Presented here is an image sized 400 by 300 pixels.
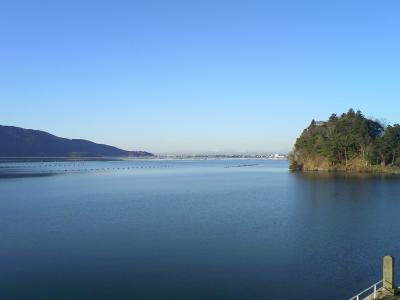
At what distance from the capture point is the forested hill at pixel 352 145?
259 feet

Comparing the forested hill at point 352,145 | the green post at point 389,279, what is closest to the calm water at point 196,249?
the green post at point 389,279

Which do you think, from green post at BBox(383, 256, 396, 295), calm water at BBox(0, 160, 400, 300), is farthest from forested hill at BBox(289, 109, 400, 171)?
green post at BBox(383, 256, 396, 295)

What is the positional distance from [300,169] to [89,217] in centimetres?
7043

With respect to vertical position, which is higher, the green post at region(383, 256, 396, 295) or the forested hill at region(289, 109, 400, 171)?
the forested hill at region(289, 109, 400, 171)

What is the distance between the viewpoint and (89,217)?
31.2m

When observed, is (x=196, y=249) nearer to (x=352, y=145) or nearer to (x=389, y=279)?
(x=389, y=279)

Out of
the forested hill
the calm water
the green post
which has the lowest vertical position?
the calm water

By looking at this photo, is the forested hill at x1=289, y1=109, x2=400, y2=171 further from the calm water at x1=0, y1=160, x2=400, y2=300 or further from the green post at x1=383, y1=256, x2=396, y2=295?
the green post at x1=383, y1=256, x2=396, y2=295

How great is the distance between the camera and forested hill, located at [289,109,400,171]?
78938 millimetres

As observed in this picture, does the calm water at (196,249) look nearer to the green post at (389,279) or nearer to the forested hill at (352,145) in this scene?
the green post at (389,279)

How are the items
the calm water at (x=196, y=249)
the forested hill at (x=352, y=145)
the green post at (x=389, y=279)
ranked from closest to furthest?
the green post at (x=389, y=279), the calm water at (x=196, y=249), the forested hill at (x=352, y=145)

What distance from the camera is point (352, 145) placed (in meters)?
82.7

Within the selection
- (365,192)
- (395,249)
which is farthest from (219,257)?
(365,192)

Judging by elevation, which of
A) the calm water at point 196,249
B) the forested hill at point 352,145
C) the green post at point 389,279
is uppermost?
the forested hill at point 352,145
